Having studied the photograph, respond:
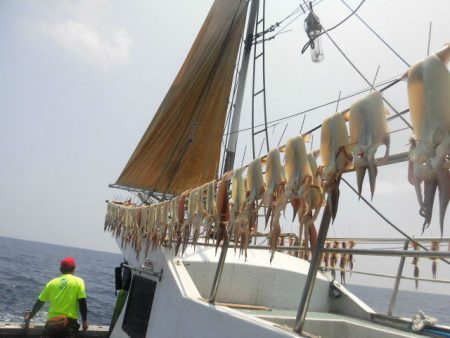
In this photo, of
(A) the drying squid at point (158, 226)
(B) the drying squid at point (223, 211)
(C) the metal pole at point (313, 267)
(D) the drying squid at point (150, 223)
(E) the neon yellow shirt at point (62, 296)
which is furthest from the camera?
(D) the drying squid at point (150, 223)

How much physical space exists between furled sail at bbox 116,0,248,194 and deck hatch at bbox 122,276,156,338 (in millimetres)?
7640

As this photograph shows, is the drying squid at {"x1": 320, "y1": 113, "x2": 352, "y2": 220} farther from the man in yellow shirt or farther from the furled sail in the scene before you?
the furled sail

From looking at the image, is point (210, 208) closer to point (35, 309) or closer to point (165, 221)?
point (165, 221)

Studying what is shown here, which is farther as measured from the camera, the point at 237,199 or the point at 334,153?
the point at 237,199

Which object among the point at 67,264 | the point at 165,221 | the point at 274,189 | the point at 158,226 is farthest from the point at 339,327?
the point at 67,264

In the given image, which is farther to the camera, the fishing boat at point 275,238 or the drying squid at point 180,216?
the drying squid at point 180,216

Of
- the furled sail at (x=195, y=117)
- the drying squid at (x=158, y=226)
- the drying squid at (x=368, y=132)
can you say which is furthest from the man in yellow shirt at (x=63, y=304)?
the furled sail at (x=195, y=117)

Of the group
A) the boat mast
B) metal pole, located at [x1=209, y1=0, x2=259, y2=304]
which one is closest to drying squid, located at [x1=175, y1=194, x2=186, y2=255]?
the boat mast

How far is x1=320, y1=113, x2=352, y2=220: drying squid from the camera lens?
2562mm

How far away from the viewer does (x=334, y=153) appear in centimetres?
265

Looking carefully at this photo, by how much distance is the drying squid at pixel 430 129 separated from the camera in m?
1.87

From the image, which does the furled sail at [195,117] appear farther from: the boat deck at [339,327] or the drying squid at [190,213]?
the boat deck at [339,327]

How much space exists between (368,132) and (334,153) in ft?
0.97

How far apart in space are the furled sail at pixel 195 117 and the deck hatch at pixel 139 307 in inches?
301
